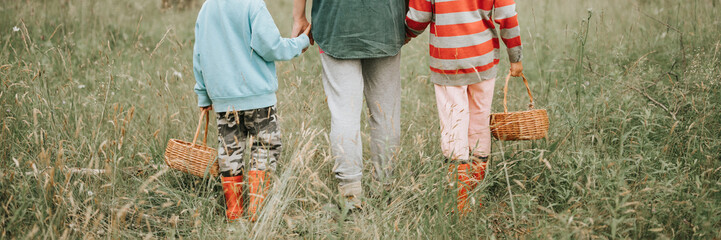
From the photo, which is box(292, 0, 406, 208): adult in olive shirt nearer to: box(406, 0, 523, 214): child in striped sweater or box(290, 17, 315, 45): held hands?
box(290, 17, 315, 45): held hands

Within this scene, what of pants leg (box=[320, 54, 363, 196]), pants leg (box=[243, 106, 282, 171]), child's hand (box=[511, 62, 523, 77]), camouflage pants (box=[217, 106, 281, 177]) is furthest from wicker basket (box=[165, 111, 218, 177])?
child's hand (box=[511, 62, 523, 77])

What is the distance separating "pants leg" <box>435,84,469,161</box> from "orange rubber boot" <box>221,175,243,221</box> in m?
1.15

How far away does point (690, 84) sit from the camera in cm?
355

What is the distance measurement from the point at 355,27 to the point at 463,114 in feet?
2.53

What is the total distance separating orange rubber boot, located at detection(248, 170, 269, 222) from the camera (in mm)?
2412

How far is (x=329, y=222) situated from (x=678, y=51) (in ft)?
11.7

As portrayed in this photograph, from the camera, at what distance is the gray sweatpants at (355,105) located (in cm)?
281

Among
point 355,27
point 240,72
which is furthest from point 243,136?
point 355,27

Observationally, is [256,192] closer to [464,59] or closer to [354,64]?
[354,64]

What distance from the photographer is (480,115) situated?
2.94m

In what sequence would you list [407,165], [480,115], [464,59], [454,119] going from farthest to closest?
[407,165]
[480,115]
[454,119]
[464,59]

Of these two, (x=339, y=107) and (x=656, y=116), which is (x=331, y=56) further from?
(x=656, y=116)

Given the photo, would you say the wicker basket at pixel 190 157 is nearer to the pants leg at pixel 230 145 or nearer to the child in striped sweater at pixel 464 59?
the pants leg at pixel 230 145

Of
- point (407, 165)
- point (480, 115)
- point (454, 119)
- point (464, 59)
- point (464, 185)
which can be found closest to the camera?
point (464, 185)
